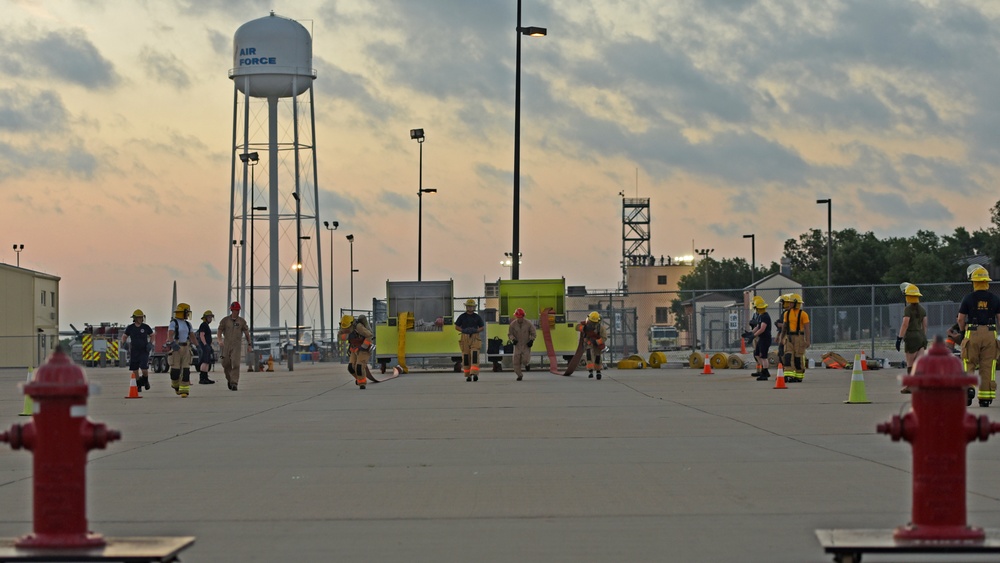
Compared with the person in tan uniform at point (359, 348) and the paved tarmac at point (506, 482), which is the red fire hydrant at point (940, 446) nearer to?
the paved tarmac at point (506, 482)

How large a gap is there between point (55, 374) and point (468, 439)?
967cm

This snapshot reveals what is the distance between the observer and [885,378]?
3088cm

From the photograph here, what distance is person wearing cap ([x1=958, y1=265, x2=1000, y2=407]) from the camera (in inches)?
730

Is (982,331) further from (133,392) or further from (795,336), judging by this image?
(133,392)

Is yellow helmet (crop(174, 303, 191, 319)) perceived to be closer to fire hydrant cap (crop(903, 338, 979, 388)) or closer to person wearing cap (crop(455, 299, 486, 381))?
person wearing cap (crop(455, 299, 486, 381))

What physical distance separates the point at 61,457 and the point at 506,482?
5624mm

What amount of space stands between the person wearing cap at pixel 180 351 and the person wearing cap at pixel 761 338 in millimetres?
12120

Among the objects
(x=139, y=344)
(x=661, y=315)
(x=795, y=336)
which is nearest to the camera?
(x=795, y=336)

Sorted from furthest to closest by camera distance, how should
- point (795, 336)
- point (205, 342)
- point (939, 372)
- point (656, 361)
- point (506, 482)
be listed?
point (656, 361) → point (205, 342) → point (795, 336) → point (506, 482) → point (939, 372)

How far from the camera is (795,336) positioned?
27.6m

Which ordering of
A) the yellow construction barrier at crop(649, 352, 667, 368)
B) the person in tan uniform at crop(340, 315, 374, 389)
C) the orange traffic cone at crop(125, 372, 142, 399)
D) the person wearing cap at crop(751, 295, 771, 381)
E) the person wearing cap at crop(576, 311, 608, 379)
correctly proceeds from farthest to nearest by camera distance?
the yellow construction barrier at crop(649, 352, 667, 368), the person wearing cap at crop(576, 311, 608, 379), the person wearing cap at crop(751, 295, 771, 381), the person in tan uniform at crop(340, 315, 374, 389), the orange traffic cone at crop(125, 372, 142, 399)

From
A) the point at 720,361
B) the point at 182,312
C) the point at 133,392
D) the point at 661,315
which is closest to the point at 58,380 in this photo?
the point at 133,392

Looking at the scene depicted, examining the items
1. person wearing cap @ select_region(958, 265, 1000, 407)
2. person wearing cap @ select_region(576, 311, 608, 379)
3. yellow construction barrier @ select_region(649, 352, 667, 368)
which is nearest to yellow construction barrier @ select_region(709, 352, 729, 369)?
yellow construction barrier @ select_region(649, 352, 667, 368)

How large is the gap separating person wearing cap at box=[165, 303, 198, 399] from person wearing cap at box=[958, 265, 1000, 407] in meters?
13.5
